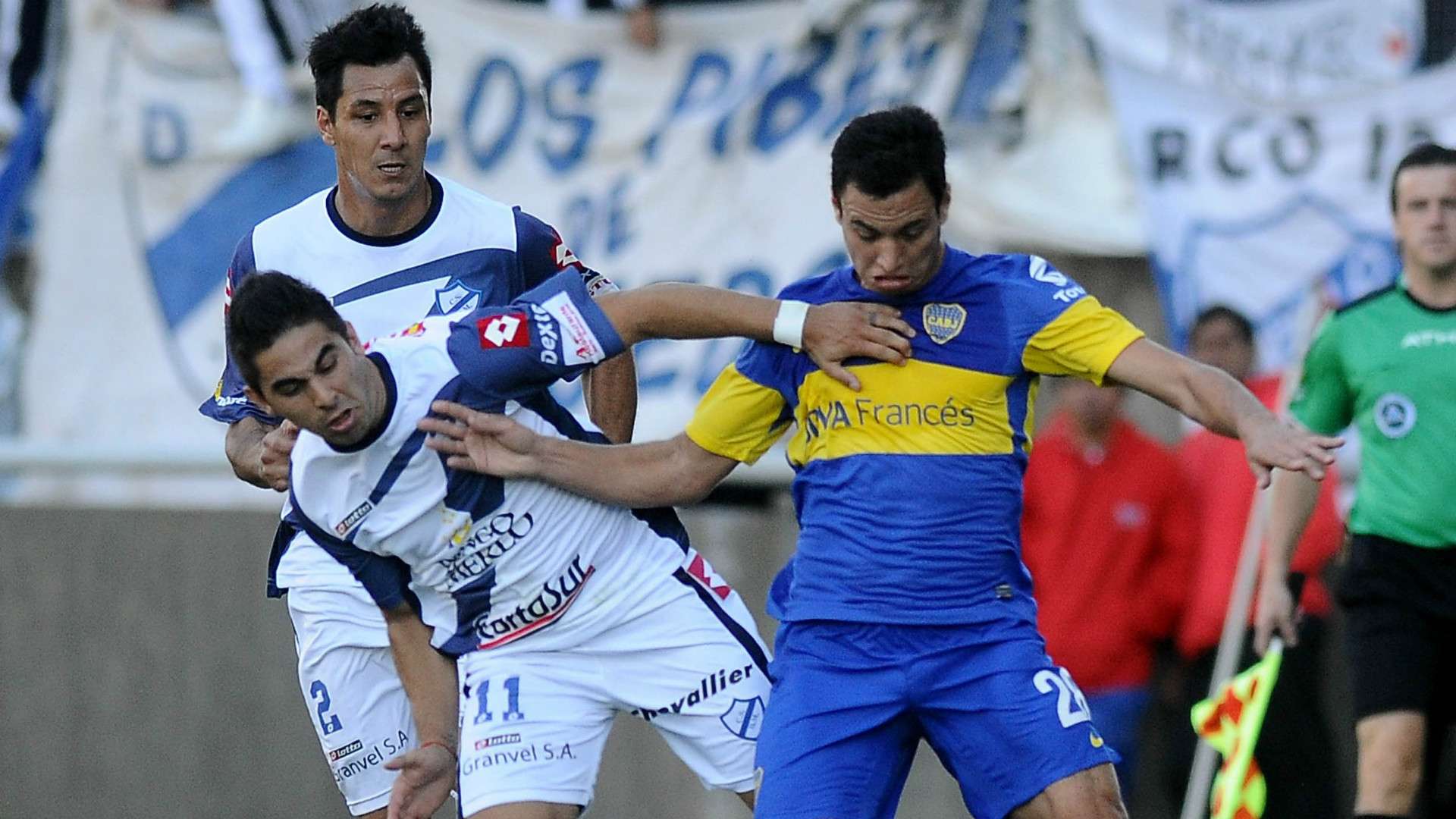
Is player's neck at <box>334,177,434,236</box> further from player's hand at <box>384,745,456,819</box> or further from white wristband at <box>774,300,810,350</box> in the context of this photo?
player's hand at <box>384,745,456,819</box>

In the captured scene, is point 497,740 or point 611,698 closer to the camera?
point 497,740

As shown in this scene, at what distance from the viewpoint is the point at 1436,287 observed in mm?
6625

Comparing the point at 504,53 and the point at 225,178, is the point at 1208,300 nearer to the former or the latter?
the point at 504,53

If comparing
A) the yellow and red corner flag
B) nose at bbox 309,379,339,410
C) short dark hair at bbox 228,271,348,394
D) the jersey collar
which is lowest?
the yellow and red corner flag

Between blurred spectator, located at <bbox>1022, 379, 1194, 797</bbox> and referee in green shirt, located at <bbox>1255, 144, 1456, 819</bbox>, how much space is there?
1.44m

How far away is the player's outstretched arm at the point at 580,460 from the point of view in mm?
5141

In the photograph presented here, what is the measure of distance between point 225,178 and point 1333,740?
606 cm

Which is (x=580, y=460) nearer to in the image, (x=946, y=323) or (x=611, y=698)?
(x=611, y=698)

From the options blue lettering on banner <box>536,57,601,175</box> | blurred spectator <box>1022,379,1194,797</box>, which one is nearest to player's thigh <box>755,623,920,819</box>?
blurred spectator <box>1022,379,1194,797</box>

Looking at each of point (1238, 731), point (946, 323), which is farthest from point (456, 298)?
point (1238, 731)

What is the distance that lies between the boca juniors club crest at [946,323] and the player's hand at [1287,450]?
0.79 meters

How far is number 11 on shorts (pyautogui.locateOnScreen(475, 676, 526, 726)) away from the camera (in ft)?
17.6

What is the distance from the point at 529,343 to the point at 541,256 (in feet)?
1.81

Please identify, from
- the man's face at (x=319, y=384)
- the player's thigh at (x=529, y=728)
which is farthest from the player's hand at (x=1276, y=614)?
the man's face at (x=319, y=384)
